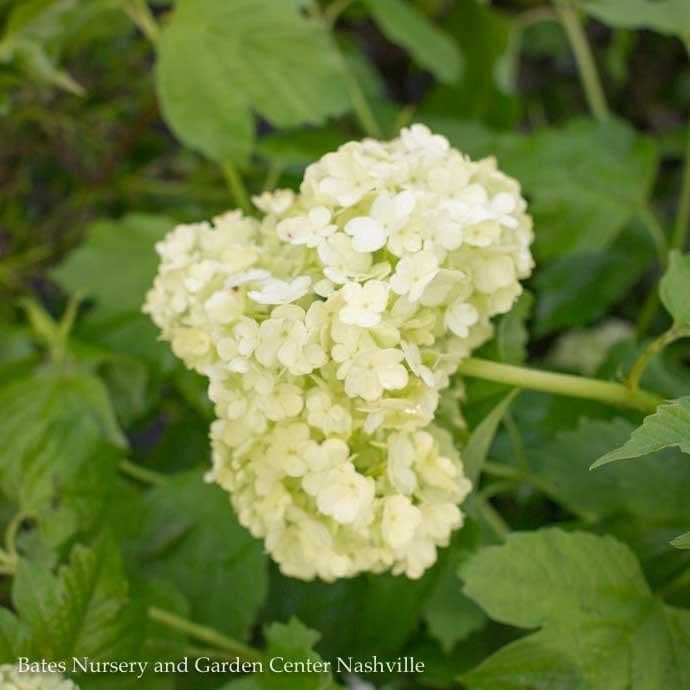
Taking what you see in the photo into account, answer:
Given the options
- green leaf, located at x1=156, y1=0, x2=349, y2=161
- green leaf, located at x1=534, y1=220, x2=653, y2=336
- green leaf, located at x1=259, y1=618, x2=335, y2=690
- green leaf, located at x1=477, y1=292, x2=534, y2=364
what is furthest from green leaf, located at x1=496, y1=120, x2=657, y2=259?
green leaf, located at x1=259, y1=618, x2=335, y2=690

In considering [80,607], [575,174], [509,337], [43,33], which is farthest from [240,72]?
[80,607]

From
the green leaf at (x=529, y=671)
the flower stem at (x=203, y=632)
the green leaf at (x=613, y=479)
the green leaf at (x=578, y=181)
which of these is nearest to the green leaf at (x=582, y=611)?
the green leaf at (x=529, y=671)

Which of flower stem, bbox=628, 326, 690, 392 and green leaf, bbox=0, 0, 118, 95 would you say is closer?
flower stem, bbox=628, 326, 690, 392

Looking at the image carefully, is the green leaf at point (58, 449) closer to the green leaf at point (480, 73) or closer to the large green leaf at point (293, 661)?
the large green leaf at point (293, 661)

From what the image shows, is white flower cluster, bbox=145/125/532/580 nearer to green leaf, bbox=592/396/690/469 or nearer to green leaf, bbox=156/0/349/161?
green leaf, bbox=592/396/690/469

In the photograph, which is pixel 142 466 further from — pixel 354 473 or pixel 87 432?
pixel 354 473
